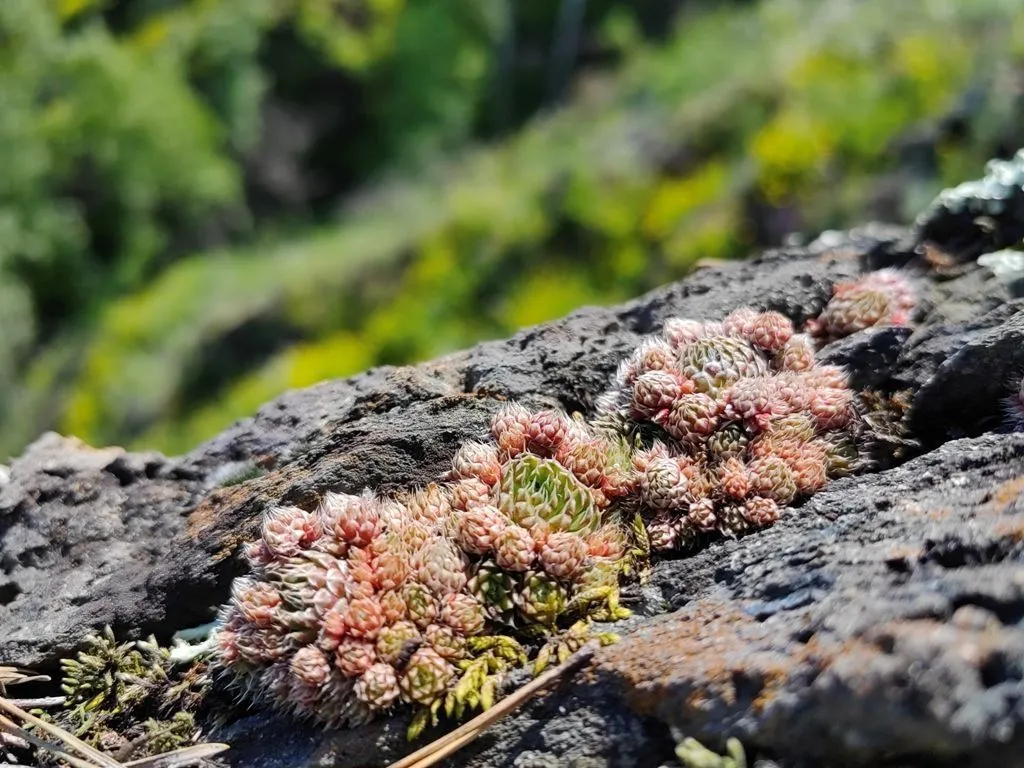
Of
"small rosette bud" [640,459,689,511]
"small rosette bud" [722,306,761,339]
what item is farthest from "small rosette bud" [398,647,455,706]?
"small rosette bud" [722,306,761,339]

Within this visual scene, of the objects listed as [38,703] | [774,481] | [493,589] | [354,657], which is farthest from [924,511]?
[38,703]

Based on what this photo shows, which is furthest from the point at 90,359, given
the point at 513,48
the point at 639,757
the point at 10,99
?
the point at 639,757

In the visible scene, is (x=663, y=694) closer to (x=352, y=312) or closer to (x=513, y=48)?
(x=352, y=312)

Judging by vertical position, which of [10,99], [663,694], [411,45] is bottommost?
[663,694]

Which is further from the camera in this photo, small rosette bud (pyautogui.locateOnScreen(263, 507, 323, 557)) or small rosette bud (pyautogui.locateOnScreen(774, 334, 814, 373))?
small rosette bud (pyautogui.locateOnScreen(774, 334, 814, 373))

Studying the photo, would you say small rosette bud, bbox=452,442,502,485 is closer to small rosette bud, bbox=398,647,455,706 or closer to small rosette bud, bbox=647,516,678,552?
small rosette bud, bbox=647,516,678,552

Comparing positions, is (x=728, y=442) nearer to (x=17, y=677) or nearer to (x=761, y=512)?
(x=761, y=512)
